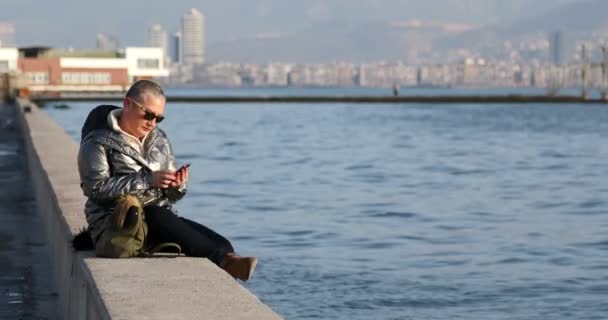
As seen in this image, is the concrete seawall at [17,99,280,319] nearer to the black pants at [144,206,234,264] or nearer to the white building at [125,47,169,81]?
the black pants at [144,206,234,264]

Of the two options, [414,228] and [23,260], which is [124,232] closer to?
[23,260]

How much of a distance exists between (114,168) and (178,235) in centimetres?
56

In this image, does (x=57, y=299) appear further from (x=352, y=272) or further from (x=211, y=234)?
(x=352, y=272)

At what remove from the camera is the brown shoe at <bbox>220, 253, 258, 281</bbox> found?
8.08 m

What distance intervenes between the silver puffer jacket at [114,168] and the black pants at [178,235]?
0.13 metres

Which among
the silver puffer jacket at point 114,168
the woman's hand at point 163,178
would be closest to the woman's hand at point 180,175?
the woman's hand at point 163,178

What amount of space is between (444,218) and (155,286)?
16.8m

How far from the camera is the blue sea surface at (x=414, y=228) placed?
44.5ft

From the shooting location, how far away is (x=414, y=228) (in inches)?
843

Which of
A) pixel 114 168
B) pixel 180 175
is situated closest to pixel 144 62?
pixel 114 168

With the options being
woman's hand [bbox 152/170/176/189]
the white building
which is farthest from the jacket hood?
the white building

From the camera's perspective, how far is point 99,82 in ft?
517

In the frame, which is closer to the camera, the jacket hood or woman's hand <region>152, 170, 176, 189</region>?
woman's hand <region>152, 170, 176, 189</region>

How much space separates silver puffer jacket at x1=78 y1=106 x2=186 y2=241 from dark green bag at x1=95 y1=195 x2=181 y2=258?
17cm
